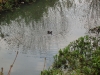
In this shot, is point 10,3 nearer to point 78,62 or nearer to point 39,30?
point 39,30

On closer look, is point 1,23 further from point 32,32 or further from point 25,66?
point 25,66

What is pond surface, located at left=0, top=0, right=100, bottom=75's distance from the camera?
36.7 feet

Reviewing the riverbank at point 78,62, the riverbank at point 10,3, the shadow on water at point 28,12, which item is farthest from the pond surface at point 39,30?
the riverbank at point 78,62

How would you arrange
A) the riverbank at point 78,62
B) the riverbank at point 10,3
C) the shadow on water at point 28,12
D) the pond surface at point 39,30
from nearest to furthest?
1. the riverbank at point 78,62
2. the pond surface at point 39,30
3. the shadow on water at point 28,12
4. the riverbank at point 10,3

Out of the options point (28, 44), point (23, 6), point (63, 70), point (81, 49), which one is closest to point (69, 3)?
point (23, 6)

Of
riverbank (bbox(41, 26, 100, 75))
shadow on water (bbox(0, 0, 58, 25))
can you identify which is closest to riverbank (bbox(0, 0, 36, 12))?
shadow on water (bbox(0, 0, 58, 25))

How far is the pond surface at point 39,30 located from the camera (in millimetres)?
11192

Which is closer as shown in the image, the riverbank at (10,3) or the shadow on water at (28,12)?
the shadow on water at (28,12)

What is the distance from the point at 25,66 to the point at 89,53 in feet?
10.5

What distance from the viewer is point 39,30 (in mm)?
15898

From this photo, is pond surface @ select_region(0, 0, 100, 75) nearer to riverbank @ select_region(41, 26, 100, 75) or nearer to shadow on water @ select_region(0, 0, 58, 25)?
shadow on water @ select_region(0, 0, 58, 25)

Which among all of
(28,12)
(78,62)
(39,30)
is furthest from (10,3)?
(78,62)

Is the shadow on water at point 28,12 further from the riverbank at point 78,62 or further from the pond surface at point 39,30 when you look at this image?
the riverbank at point 78,62

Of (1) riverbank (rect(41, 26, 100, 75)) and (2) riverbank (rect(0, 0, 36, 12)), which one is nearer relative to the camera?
(1) riverbank (rect(41, 26, 100, 75))
